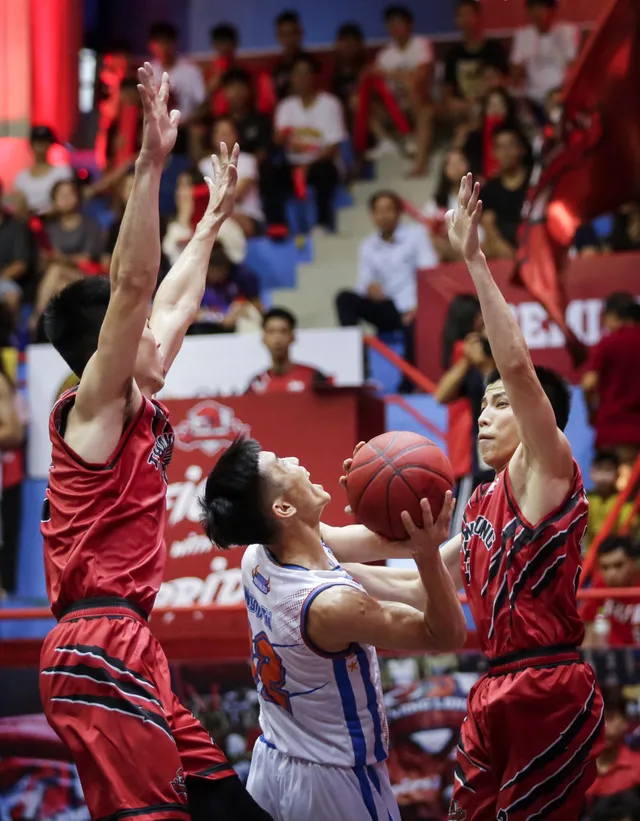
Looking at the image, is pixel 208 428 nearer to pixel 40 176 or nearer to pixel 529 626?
pixel 529 626

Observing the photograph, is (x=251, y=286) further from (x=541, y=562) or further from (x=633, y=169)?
(x=541, y=562)

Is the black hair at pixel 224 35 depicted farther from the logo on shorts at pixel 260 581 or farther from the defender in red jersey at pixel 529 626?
the logo on shorts at pixel 260 581

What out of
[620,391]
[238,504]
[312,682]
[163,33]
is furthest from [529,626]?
[163,33]

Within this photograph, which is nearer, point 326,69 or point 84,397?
point 84,397

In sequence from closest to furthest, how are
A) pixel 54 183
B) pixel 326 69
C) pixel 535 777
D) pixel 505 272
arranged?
1. pixel 535 777
2. pixel 505 272
3. pixel 54 183
4. pixel 326 69

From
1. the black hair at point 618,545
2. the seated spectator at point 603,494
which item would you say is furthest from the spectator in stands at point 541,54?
the black hair at point 618,545

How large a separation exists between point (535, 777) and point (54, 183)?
1011 centimetres

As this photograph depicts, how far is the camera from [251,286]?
452 inches

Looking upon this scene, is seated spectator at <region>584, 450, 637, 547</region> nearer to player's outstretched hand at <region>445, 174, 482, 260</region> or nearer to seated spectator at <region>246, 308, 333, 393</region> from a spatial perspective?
seated spectator at <region>246, 308, 333, 393</region>

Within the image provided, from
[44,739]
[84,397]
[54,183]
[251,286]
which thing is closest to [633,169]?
[251,286]

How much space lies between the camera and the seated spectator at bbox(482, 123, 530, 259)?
37.7 feet

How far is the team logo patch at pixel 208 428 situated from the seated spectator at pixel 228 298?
8.53ft

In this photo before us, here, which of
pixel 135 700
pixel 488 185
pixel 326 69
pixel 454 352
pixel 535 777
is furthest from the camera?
pixel 326 69

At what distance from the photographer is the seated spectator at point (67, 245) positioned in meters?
12.1
